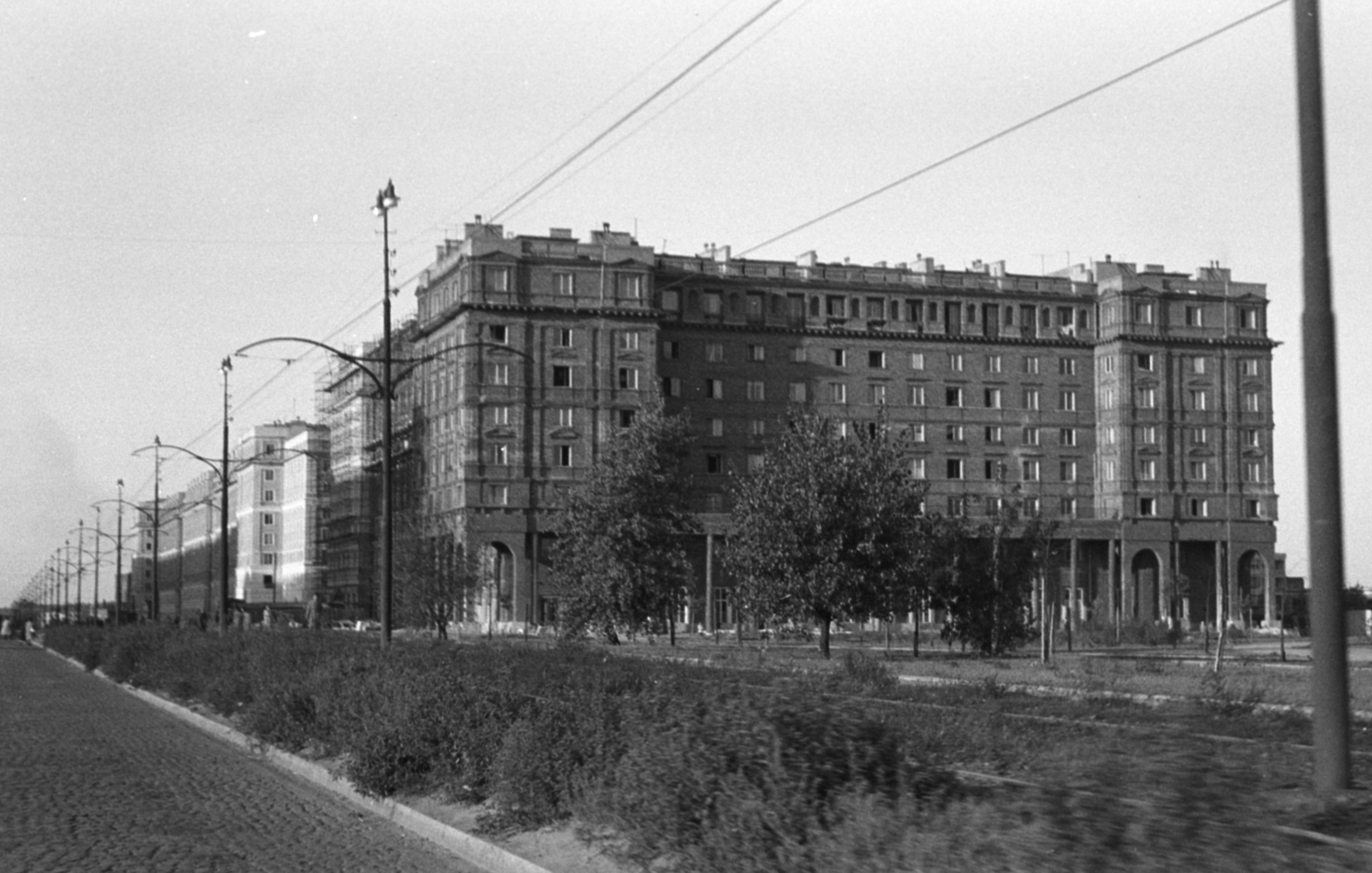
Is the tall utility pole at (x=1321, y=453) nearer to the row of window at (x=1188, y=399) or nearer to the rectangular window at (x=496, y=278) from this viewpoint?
the rectangular window at (x=496, y=278)

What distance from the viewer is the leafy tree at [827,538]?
47.9 m

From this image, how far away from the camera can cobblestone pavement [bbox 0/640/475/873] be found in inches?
542

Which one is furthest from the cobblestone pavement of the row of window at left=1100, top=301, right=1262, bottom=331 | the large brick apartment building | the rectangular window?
the row of window at left=1100, top=301, right=1262, bottom=331

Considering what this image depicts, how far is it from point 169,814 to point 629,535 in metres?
42.9

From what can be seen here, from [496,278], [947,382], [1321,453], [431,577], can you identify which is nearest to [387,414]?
[1321,453]

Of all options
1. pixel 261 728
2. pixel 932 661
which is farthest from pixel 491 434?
pixel 261 728

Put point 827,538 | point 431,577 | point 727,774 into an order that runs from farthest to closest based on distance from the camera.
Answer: point 431,577 → point 827,538 → point 727,774

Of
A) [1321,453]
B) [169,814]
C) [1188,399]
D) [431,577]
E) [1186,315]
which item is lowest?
[169,814]

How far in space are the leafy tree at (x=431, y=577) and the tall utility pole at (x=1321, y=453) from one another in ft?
223

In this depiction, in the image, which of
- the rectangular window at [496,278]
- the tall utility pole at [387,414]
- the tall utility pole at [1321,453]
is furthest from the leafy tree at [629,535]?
the tall utility pole at [1321,453]

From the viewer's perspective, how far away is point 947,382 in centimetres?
11781

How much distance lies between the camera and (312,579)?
14088 centimetres

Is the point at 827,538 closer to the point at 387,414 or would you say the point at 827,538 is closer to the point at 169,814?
the point at 387,414

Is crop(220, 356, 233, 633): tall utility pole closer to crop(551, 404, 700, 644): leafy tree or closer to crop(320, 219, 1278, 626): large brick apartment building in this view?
crop(551, 404, 700, 644): leafy tree
